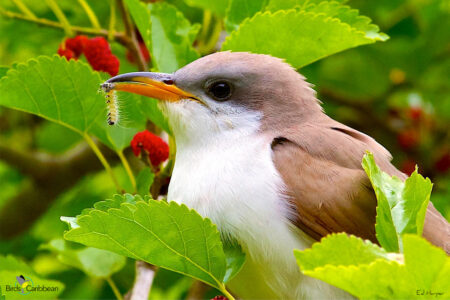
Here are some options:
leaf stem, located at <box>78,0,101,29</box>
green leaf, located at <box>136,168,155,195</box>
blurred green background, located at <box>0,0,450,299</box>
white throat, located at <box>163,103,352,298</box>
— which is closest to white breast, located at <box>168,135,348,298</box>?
white throat, located at <box>163,103,352,298</box>

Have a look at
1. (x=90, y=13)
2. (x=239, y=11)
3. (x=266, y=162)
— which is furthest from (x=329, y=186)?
(x=90, y=13)

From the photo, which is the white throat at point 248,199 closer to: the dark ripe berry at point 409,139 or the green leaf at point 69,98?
the green leaf at point 69,98

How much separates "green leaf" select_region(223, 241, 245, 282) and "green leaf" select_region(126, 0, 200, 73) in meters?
1.00

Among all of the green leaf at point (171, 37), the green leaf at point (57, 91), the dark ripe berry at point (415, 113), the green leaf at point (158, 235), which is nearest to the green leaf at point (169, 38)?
the green leaf at point (171, 37)

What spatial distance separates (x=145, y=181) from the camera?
10.4 feet

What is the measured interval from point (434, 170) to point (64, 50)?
3.54 meters

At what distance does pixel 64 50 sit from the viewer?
11.7ft

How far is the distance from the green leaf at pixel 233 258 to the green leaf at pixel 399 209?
59cm

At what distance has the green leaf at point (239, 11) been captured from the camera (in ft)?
11.2

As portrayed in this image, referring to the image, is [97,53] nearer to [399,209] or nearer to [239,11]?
[239,11]

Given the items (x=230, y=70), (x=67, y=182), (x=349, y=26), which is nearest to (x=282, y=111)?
(x=230, y=70)

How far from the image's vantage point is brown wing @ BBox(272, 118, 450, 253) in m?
2.82

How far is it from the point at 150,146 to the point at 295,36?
83 centimetres

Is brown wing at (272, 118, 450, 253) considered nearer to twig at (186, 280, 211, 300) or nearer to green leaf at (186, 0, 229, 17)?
green leaf at (186, 0, 229, 17)
